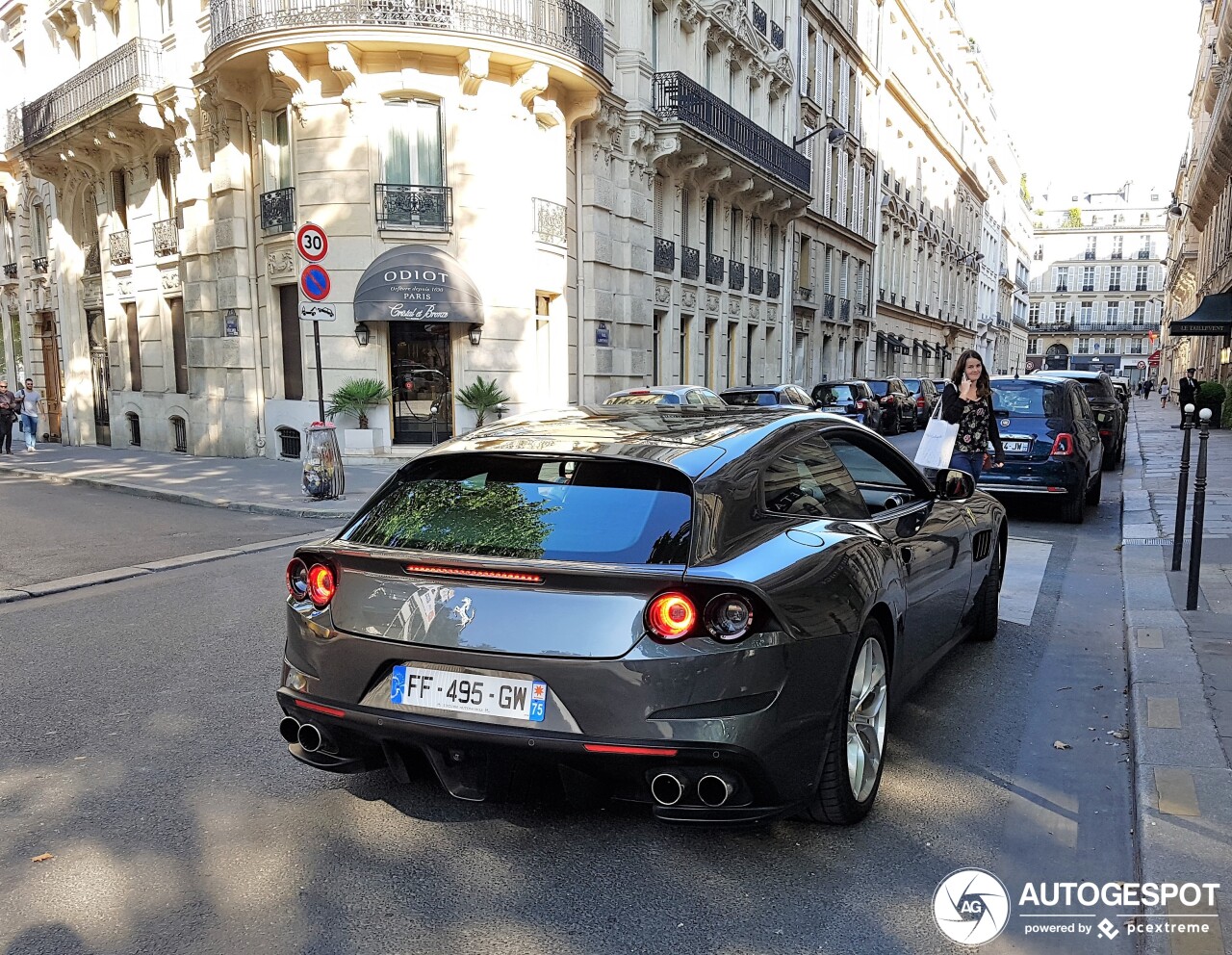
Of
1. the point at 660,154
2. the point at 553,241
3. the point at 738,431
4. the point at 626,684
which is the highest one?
the point at 660,154

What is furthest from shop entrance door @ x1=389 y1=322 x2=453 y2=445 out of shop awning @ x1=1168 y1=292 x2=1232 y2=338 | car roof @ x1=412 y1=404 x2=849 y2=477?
shop awning @ x1=1168 y1=292 x2=1232 y2=338

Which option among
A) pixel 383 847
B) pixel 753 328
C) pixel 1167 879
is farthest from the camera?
pixel 753 328

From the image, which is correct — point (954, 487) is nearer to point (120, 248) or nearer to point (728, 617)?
point (728, 617)

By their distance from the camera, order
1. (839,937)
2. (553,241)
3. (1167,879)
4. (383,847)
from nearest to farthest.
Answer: (839,937) < (1167,879) < (383,847) < (553,241)

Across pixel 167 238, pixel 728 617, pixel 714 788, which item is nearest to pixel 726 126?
pixel 167 238

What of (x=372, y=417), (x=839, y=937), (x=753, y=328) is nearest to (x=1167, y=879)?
(x=839, y=937)

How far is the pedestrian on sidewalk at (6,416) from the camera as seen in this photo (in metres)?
21.0

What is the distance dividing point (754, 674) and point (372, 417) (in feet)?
49.8

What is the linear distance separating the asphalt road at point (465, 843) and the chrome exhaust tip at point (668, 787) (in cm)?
34

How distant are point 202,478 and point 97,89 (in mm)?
12246

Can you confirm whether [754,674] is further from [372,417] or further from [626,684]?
[372,417]

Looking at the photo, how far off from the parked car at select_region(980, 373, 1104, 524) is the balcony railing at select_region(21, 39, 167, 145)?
60.6 ft

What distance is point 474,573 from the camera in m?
2.94

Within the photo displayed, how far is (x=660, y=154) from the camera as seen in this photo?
22.0m
